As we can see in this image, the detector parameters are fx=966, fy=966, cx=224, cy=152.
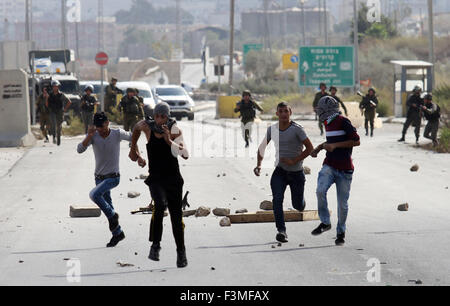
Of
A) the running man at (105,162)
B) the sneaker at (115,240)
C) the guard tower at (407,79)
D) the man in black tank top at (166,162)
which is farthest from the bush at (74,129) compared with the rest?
the man in black tank top at (166,162)

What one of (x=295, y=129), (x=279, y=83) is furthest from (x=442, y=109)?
(x=279, y=83)

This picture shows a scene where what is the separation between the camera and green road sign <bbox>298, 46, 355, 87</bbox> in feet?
171

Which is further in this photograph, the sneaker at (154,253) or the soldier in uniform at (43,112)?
the soldier in uniform at (43,112)

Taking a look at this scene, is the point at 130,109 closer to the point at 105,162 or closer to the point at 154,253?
the point at 105,162

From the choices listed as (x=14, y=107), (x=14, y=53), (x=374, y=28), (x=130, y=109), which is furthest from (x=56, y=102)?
(x=374, y=28)

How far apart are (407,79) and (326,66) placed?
9382 millimetres

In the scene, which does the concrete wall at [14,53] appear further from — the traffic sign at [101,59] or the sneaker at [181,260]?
the sneaker at [181,260]

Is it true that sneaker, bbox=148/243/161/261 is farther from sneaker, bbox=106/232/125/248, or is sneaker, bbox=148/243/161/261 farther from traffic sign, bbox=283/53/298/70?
traffic sign, bbox=283/53/298/70

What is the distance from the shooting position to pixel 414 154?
23.9 meters

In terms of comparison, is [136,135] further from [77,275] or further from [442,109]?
[442,109]

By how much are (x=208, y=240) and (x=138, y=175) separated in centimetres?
775

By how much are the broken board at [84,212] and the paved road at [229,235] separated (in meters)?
0.23

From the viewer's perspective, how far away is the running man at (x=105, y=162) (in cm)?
1078

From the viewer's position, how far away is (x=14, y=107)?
2819 cm
